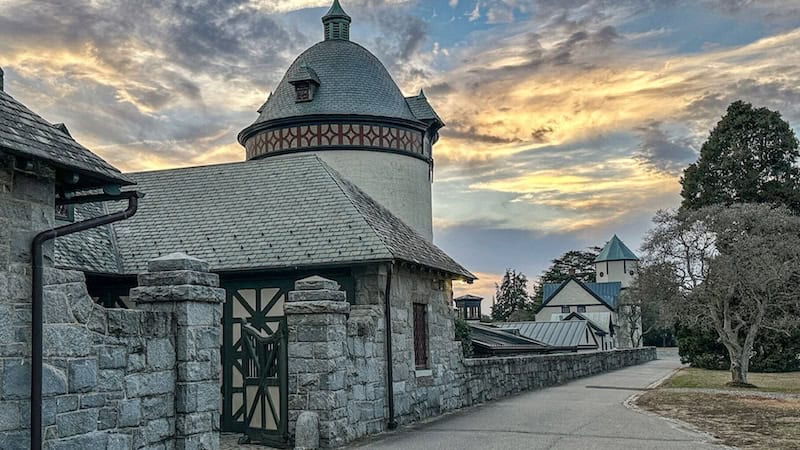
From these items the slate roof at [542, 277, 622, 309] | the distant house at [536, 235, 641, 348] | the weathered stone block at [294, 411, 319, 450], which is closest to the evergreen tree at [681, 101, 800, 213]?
the weathered stone block at [294, 411, 319, 450]

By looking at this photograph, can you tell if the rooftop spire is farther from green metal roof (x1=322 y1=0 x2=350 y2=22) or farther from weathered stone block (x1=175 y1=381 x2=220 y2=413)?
weathered stone block (x1=175 y1=381 x2=220 y2=413)

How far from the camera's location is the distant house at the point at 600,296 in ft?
222

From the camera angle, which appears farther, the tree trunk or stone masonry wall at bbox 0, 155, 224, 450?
the tree trunk

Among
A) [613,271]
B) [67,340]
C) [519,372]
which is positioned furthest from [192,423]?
[613,271]

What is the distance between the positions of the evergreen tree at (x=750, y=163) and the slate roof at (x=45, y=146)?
31469 millimetres

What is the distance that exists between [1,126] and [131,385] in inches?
117

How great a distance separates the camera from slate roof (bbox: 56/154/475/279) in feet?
50.0

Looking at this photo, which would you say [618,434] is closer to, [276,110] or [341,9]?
[276,110]

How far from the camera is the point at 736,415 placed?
52.7 ft

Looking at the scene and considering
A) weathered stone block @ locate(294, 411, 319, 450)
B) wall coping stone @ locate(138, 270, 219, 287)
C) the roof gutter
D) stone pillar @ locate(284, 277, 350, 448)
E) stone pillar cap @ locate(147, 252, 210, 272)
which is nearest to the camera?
the roof gutter

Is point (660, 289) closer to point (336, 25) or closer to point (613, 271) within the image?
point (336, 25)

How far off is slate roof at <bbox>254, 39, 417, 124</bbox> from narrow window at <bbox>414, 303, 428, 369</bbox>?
9323 mm

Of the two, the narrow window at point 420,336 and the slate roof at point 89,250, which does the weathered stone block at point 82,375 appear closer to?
the slate roof at point 89,250

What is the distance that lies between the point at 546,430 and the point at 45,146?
960 cm
